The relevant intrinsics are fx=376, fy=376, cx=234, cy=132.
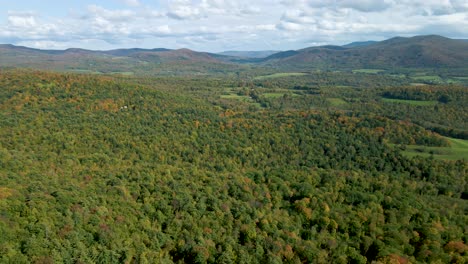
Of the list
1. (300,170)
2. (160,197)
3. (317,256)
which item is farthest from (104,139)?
(317,256)

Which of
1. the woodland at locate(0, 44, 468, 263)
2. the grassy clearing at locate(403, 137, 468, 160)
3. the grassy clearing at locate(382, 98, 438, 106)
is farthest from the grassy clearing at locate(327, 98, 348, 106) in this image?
the grassy clearing at locate(403, 137, 468, 160)

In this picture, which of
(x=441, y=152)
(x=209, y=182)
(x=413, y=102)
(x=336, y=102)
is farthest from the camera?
(x=336, y=102)

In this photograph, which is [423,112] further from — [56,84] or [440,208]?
[56,84]

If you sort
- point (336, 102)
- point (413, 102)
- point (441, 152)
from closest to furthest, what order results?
1. point (441, 152)
2. point (413, 102)
3. point (336, 102)

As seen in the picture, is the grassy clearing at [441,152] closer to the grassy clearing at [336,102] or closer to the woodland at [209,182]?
the woodland at [209,182]

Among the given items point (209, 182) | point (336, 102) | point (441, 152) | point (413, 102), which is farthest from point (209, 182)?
point (413, 102)

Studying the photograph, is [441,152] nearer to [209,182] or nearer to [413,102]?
[209,182]
